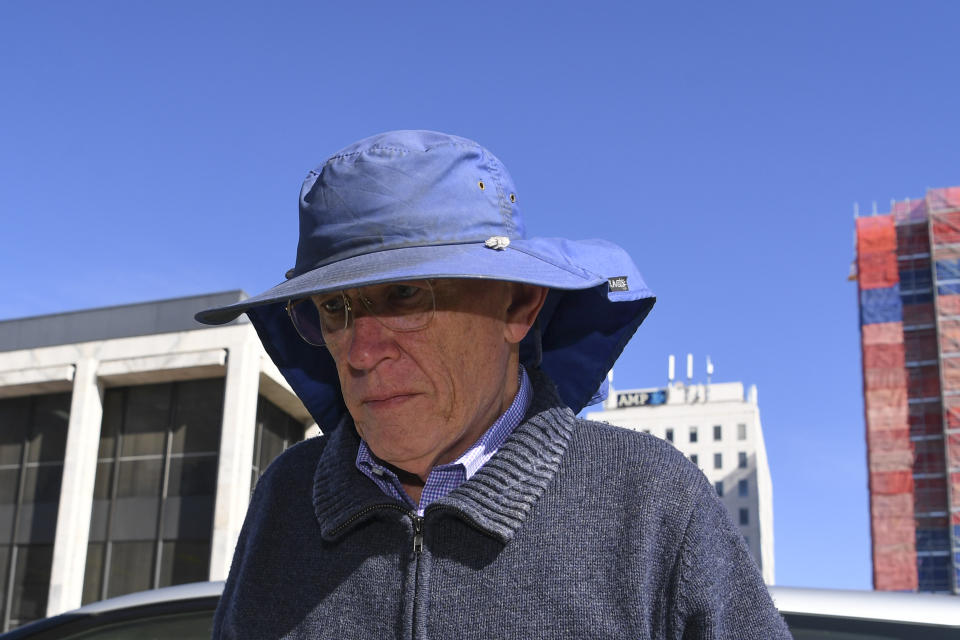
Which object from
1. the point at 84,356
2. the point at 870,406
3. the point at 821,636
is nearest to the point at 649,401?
the point at 870,406

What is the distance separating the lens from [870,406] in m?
55.6

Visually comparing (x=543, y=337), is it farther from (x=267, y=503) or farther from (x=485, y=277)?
(x=267, y=503)

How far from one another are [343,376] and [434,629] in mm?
458

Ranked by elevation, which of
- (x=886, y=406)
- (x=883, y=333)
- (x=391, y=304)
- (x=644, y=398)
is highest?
(x=644, y=398)

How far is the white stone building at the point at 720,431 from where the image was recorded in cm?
8569

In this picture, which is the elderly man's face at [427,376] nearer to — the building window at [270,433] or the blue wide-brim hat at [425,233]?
the blue wide-brim hat at [425,233]

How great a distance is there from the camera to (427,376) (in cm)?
164

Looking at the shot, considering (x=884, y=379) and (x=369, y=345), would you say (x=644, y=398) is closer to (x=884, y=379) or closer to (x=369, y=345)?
(x=884, y=379)

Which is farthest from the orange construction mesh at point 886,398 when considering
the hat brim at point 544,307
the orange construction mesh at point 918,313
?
the hat brim at point 544,307

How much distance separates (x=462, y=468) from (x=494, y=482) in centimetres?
10

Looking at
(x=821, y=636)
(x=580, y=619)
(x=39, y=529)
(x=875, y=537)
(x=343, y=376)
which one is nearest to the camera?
(x=580, y=619)

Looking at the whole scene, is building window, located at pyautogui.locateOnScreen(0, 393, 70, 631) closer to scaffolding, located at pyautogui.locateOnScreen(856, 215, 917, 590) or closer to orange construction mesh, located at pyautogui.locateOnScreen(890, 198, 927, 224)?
scaffolding, located at pyautogui.locateOnScreen(856, 215, 917, 590)

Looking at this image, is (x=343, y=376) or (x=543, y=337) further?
(x=543, y=337)

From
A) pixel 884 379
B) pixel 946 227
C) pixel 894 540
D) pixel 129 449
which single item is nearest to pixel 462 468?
pixel 129 449
